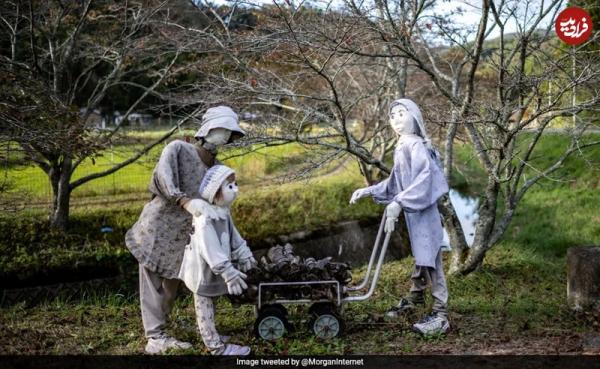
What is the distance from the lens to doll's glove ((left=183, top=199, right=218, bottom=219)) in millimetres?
4508

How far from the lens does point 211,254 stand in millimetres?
4449

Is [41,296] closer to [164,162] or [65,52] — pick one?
[65,52]

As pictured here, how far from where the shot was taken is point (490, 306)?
6246 mm

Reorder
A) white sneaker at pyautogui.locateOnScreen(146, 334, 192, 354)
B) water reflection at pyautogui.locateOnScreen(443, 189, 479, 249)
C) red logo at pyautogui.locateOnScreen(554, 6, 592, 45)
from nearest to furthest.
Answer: white sneaker at pyautogui.locateOnScreen(146, 334, 192, 354) → red logo at pyautogui.locateOnScreen(554, 6, 592, 45) → water reflection at pyautogui.locateOnScreen(443, 189, 479, 249)

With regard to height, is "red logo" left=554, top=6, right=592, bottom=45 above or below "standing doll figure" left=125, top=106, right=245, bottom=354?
above

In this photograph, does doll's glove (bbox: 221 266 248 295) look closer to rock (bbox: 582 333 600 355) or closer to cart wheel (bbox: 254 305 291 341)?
cart wheel (bbox: 254 305 291 341)

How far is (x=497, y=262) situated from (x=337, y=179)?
5.43 m

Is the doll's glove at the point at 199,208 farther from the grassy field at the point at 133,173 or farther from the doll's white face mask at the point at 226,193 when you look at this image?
the grassy field at the point at 133,173

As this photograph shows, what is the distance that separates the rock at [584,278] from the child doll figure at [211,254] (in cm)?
329

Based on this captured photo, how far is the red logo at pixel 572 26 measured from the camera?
802cm

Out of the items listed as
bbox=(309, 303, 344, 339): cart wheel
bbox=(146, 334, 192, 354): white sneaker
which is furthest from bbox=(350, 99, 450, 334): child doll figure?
bbox=(146, 334, 192, 354): white sneaker

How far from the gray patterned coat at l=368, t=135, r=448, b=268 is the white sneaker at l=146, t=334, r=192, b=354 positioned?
199cm

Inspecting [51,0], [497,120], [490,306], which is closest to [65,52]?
[51,0]

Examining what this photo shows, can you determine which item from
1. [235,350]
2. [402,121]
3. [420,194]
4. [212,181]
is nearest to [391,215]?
[420,194]
